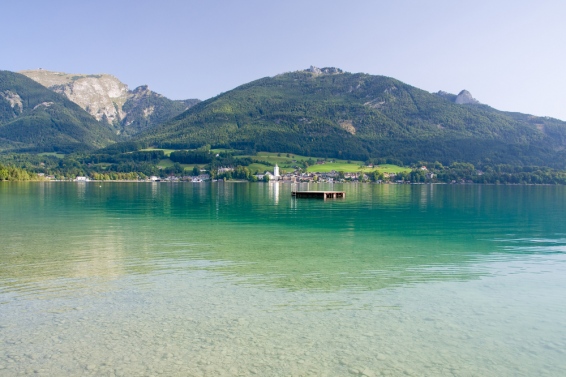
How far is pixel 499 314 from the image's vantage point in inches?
606

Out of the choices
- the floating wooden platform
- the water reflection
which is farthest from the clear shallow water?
the floating wooden platform

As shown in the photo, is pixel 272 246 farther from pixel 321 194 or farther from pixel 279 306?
pixel 321 194

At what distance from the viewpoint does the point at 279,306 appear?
1574 centimetres

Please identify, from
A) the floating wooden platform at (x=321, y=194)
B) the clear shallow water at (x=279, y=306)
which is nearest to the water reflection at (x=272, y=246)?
the clear shallow water at (x=279, y=306)

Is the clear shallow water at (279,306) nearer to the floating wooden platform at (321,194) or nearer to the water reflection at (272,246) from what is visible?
the water reflection at (272,246)

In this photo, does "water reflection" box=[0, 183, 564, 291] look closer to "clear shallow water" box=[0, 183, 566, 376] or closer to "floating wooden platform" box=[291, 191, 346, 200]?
"clear shallow water" box=[0, 183, 566, 376]

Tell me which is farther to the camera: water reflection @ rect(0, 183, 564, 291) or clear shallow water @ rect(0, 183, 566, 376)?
water reflection @ rect(0, 183, 564, 291)

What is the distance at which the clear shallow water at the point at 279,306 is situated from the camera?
37.3ft

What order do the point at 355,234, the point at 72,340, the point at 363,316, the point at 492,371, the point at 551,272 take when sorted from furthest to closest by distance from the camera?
the point at 355,234 → the point at 551,272 → the point at 363,316 → the point at 72,340 → the point at 492,371

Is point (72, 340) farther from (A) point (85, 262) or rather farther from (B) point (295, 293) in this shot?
(A) point (85, 262)

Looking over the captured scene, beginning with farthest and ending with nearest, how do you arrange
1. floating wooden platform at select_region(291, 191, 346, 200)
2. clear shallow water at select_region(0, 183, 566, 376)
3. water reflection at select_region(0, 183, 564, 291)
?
floating wooden platform at select_region(291, 191, 346, 200), water reflection at select_region(0, 183, 564, 291), clear shallow water at select_region(0, 183, 566, 376)

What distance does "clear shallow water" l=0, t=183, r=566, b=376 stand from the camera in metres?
11.4

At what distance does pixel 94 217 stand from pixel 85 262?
81.9ft

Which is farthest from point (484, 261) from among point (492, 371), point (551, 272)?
point (492, 371)
